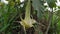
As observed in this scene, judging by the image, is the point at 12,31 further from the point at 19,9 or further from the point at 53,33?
the point at 53,33

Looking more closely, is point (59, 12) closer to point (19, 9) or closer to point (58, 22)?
point (58, 22)

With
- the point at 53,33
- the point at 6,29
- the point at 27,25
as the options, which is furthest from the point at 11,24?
the point at 53,33

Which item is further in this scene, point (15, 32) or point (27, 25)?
point (15, 32)

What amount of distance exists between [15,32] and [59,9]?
316mm

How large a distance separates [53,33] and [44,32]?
0.26 ft

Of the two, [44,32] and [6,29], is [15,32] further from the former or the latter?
[44,32]

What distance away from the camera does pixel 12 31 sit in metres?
0.81

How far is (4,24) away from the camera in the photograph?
2.52 ft

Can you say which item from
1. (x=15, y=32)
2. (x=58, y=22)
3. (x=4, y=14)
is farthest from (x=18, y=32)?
(x=58, y=22)

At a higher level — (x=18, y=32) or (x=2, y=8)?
(x=2, y=8)

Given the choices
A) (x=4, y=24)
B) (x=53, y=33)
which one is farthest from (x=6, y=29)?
(x=53, y=33)

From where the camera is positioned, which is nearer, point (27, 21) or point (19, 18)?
point (27, 21)

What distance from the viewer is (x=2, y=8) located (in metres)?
0.83

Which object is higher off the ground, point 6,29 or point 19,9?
point 19,9
